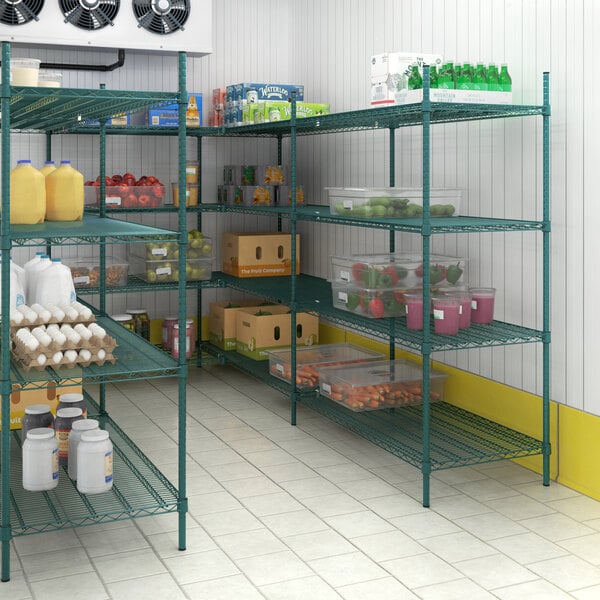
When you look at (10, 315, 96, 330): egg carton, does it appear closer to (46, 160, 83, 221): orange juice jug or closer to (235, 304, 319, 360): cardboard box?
(46, 160, 83, 221): orange juice jug

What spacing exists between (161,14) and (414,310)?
2956 mm

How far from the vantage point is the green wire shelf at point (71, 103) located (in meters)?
3.13

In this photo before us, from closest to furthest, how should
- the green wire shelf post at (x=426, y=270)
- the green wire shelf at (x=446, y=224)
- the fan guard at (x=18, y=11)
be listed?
the green wire shelf post at (x=426, y=270) → the green wire shelf at (x=446, y=224) → the fan guard at (x=18, y=11)

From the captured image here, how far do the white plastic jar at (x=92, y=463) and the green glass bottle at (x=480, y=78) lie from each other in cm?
226

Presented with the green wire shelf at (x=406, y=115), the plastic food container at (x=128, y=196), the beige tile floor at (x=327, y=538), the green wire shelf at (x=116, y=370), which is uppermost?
the green wire shelf at (x=406, y=115)

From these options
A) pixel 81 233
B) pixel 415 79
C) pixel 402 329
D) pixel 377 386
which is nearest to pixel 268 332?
pixel 377 386

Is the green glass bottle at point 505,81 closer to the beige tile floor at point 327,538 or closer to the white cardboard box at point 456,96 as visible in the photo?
the white cardboard box at point 456,96

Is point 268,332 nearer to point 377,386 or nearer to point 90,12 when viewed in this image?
point 377,386

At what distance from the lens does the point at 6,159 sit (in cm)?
311

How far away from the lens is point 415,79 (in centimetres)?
418

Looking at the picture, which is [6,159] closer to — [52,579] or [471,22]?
[52,579]

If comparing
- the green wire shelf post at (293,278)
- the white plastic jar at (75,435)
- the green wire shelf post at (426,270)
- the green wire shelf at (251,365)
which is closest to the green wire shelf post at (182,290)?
the white plastic jar at (75,435)

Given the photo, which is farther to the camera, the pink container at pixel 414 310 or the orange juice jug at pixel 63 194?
the pink container at pixel 414 310

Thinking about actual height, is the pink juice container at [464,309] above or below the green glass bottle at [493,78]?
below
